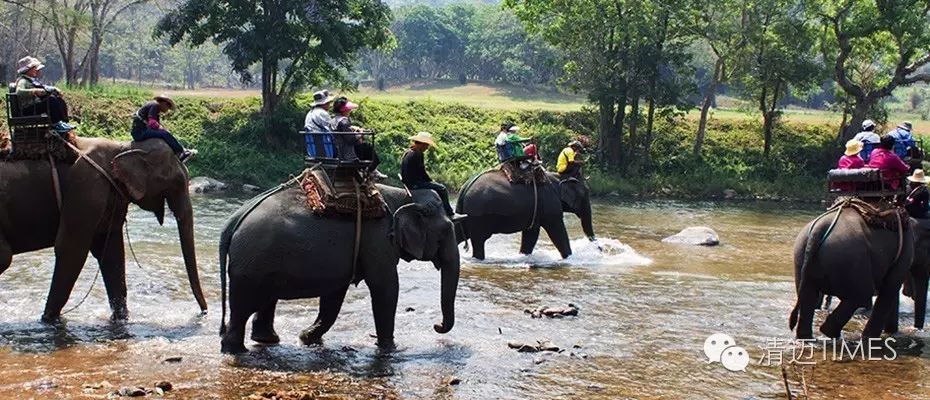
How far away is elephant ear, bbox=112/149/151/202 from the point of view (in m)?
10.0

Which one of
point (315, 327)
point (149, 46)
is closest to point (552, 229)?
point (315, 327)

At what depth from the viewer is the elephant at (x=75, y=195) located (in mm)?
9977

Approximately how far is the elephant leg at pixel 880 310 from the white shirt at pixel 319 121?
5726mm

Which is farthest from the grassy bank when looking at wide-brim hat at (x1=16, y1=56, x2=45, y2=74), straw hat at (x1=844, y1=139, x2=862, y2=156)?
straw hat at (x1=844, y1=139, x2=862, y2=156)

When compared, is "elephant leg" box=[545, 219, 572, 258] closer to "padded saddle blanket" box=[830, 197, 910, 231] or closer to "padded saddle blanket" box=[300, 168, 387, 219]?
"padded saddle blanket" box=[830, 197, 910, 231]

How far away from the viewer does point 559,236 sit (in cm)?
1619

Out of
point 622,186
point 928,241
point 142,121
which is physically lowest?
point 622,186

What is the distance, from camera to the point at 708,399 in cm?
847

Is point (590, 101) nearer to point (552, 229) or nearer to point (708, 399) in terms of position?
point (552, 229)

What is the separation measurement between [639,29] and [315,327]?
23.2m

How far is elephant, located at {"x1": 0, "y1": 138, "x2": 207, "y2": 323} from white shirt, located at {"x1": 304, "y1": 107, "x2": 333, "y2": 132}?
1.56 metres

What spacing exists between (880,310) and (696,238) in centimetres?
878

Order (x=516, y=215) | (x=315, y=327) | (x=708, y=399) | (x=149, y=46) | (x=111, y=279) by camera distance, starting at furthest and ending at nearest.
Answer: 1. (x=149, y=46)
2. (x=516, y=215)
3. (x=111, y=279)
4. (x=315, y=327)
5. (x=708, y=399)

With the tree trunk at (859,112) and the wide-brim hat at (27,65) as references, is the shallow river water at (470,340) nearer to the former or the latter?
the wide-brim hat at (27,65)
